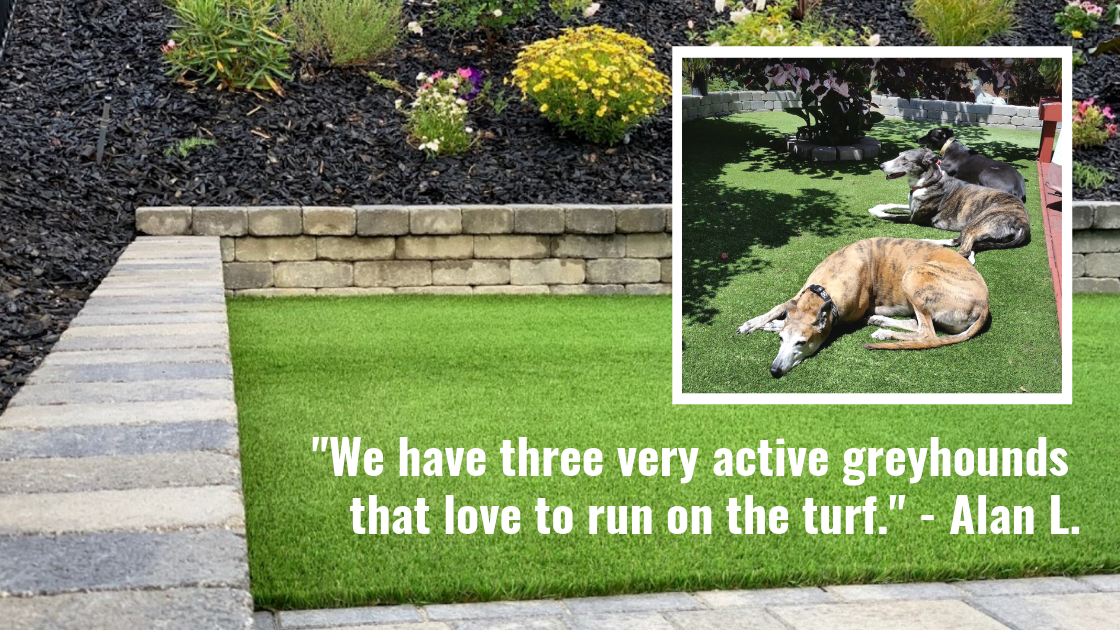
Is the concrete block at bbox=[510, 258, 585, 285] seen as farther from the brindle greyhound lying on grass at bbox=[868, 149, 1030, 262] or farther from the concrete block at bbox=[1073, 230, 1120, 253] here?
the brindle greyhound lying on grass at bbox=[868, 149, 1030, 262]

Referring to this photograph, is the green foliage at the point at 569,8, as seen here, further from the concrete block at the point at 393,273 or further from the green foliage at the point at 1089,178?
the green foliage at the point at 1089,178

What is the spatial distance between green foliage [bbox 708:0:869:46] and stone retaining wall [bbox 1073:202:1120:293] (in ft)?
9.03

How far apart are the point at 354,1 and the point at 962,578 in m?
7.20

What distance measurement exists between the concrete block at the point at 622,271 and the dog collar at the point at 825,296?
14.4 ft

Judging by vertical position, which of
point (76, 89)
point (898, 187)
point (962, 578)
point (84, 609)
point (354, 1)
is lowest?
point (962, 578)

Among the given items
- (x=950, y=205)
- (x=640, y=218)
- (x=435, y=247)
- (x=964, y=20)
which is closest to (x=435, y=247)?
(x=435, y=247)

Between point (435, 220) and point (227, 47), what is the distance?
249cm

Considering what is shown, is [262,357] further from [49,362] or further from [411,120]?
[411,120]

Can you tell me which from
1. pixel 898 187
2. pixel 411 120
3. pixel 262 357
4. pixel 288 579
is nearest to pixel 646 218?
pixel 411 120

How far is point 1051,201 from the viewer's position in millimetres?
2807

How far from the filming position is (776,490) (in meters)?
3.34

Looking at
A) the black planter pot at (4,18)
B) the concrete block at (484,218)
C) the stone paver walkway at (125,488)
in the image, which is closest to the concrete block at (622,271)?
the concrete block at (484,218)

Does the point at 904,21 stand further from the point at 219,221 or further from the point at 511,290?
the point at 219,221

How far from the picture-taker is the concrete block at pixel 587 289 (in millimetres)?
7129
